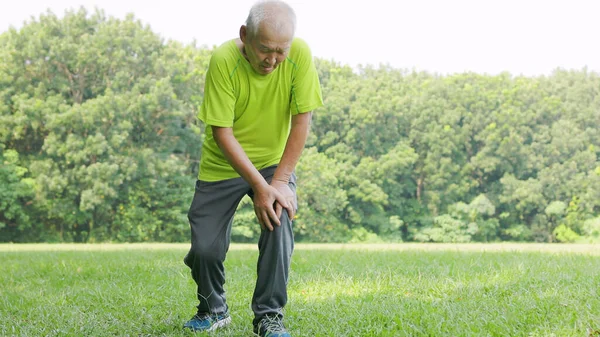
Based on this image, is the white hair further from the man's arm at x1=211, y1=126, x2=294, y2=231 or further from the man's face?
the man's arm at x1=211, y1=126, x2=294, y2=231

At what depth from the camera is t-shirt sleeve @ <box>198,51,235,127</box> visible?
135 inches

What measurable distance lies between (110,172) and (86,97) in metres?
5.75

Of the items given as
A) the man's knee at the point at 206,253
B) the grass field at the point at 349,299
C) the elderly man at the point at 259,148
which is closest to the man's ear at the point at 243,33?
the elderly man at the point at 259,148

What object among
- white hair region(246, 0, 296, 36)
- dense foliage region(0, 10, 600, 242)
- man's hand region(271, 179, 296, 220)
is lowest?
dense foliage region(0, 10, 600, 242)

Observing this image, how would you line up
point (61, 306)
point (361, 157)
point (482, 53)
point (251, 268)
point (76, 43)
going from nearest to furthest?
point (61, 306), point (251, 268), point (76, 43), point (361, 157), point (482, 53)

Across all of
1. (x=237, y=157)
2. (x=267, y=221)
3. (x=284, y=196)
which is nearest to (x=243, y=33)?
(x=237, y=157)

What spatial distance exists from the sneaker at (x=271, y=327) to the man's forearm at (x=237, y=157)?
2.32 feet

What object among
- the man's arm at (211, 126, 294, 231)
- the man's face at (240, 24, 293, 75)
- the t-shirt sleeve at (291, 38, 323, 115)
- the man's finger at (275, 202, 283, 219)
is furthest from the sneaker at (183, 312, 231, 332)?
the man's face at (240, 24, 293, 75)

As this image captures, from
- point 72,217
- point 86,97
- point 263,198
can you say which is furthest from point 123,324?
point 86,97

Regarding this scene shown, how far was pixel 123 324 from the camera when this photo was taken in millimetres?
4191

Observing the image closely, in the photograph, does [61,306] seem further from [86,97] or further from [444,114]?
[444,114]

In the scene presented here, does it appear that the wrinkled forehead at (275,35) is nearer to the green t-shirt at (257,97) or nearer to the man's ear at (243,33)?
the man's ear at (243,33)

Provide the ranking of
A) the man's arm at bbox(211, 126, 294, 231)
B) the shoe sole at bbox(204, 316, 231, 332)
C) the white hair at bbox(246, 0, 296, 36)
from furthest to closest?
the shoe sole at bbox(204, 316, 231, 332) < the man's arm at bbox(211, 126, 294, 231) < the white hair at bbox(246, 0, 296, 36)

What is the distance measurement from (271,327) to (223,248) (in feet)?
1.87
